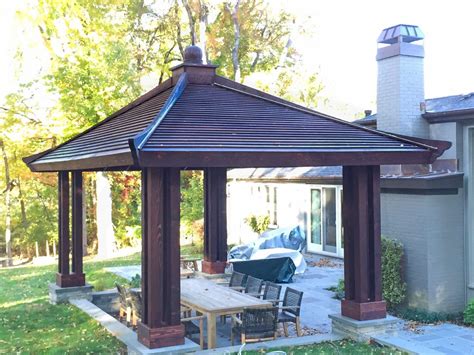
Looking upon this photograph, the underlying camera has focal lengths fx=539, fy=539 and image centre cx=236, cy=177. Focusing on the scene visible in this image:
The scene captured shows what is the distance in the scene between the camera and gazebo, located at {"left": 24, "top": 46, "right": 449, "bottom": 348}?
626cm

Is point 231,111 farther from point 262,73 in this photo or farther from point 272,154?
point 262,73

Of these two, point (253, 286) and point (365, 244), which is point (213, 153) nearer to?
point (365, 244)

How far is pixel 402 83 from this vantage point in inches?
430

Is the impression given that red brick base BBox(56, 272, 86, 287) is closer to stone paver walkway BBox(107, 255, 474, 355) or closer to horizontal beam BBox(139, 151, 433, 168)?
stone paver walkway BBox(107, 255, 474, 355)

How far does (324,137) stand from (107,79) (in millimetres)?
12484

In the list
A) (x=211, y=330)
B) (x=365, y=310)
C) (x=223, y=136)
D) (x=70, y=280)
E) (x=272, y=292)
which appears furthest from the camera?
(x=70, y=280)

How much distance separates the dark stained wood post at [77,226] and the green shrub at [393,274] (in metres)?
5.92

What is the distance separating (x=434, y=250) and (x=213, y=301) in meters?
4.36

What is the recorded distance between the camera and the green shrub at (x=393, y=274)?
10.2 meters

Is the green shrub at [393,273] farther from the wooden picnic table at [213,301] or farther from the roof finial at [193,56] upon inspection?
the roof finial at [193,56]

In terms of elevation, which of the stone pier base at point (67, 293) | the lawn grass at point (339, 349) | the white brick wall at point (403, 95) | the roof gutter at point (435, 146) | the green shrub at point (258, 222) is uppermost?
the white brick wall at point (403, 95)

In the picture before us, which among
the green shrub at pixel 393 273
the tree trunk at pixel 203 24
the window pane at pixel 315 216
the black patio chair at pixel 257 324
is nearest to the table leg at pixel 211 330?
the black patio chair at pixel 257 324

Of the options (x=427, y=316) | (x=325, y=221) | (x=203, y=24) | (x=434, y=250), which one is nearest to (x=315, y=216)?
(x=325, y=221)

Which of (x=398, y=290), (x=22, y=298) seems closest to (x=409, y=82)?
(x=398, y=290)
